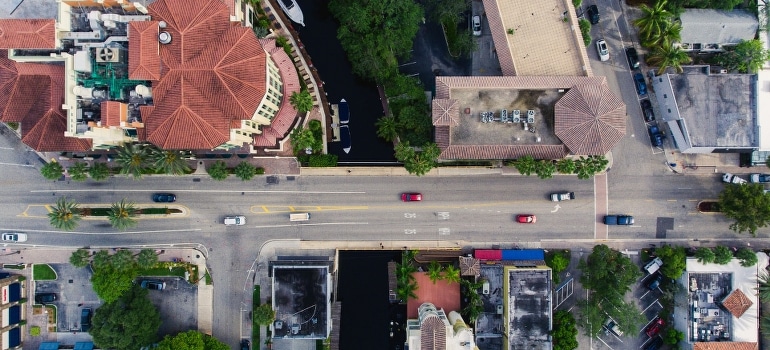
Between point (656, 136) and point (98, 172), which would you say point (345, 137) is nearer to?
point (98, 172)

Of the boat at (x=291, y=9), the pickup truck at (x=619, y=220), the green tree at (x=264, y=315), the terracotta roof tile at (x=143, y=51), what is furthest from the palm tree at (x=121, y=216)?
the pickup truck at (x=619, y=220)

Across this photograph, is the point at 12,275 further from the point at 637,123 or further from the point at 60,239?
the point at 637,123

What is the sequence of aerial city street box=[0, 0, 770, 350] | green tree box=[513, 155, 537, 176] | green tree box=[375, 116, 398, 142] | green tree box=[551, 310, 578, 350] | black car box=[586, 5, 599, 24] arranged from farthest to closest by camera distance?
black car box=[586, 5, 599, 24], green tree box=[375, 116, 398, 142], green tree box=[551, 310, 578, 350], aerial city street box=[0, 0, 770, 350], green tree box=[513, 155, 537, 176]

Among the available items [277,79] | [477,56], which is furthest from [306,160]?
[477,56]

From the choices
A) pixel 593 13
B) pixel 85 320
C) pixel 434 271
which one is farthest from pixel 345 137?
pixel 85 320

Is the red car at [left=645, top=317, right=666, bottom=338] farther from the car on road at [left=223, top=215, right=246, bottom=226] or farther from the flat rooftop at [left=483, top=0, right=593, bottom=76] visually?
the car on road at [left=223, top=215, right=246, bottom=226]

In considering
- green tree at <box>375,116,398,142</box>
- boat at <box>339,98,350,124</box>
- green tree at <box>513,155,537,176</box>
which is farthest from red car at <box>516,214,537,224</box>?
boat at <box>339,98,350,124</box>
